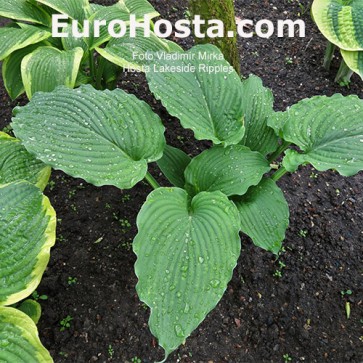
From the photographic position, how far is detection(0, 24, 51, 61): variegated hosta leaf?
176 cm

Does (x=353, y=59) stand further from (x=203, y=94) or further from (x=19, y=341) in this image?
(x=19, y=341)

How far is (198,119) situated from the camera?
4.88 feet

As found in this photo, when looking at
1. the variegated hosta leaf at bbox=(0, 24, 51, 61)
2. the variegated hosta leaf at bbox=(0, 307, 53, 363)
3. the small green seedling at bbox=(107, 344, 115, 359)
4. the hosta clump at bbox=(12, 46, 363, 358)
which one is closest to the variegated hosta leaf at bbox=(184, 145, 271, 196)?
the hosta clump at bbox=(12, 46, 363, 358)

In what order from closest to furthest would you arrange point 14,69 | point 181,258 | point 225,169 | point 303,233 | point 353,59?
point 181,258, point 225,169, point 303,233, point 14,69, point 353,59

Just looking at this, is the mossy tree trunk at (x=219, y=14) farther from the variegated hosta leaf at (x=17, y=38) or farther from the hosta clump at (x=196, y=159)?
the variegated hosta leaf at (x=17, y=38)

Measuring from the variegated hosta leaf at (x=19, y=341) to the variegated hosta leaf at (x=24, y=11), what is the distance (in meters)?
1.25

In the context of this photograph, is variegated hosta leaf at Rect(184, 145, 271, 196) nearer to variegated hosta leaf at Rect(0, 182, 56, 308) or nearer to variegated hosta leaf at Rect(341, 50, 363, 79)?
variegated hosta leaf at Rect(0, 182, 56, 308)

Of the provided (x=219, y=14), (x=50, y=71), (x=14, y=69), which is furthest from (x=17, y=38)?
(x=219, y=14)

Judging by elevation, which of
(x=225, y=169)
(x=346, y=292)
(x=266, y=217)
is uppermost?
(x=225, y=169)

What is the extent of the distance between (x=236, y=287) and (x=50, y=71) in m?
1.01

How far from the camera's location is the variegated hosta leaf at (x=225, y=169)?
1.44 meters

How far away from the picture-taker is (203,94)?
1.54 metres

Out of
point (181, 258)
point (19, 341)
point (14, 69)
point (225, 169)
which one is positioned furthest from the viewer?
point (14, 69)

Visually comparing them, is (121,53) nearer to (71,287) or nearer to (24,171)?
(24,171)
